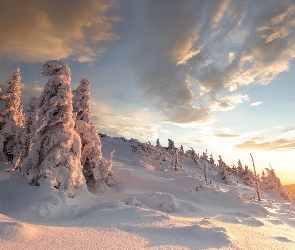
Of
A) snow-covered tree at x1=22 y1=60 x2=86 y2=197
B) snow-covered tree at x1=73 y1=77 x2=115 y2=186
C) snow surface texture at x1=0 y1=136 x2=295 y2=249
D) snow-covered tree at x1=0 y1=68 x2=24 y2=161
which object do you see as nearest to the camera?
snow surface texture at x1=0 y1=136 x2=295 y2=249

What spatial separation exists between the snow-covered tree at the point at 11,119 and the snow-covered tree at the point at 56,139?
1242cm

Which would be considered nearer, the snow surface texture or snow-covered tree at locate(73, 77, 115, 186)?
the snow surface texture

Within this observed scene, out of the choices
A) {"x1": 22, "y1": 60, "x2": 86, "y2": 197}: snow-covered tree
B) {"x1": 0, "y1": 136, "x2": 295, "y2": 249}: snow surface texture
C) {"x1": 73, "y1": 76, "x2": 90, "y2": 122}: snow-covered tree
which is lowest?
{"x1": 0, "y1": 136, "x2": 295, "y2": 249}: snow surface texture

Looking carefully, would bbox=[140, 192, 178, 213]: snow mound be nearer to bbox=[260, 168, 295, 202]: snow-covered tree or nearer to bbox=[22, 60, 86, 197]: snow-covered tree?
bbox=[22, 60, 86, 197]: snow-covered tree

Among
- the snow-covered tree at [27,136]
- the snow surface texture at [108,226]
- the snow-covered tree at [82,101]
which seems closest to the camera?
the snow surface texture at [108,226]

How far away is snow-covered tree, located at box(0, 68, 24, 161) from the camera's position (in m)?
25.8

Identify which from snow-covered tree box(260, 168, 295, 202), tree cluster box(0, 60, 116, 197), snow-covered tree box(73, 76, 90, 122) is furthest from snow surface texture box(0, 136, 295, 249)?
snow-covered tree box(260, 168, 295, 202)

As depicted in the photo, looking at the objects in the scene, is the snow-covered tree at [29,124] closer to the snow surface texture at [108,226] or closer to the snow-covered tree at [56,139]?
the snow-covered tree at [56,139]

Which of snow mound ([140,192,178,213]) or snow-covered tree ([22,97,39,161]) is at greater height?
snow-covered tree ([22,97,39,161])

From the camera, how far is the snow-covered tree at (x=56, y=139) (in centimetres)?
1389

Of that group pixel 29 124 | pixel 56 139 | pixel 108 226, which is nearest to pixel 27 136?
pixel 29 124

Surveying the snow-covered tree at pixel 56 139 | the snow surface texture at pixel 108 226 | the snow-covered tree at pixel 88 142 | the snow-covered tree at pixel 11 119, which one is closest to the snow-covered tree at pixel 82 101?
the snow-covered tree at pixel 88 142

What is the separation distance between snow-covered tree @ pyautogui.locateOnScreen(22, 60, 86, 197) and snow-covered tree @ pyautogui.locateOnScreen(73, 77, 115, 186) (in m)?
3.85

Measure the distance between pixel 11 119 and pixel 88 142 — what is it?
13.2 meters
